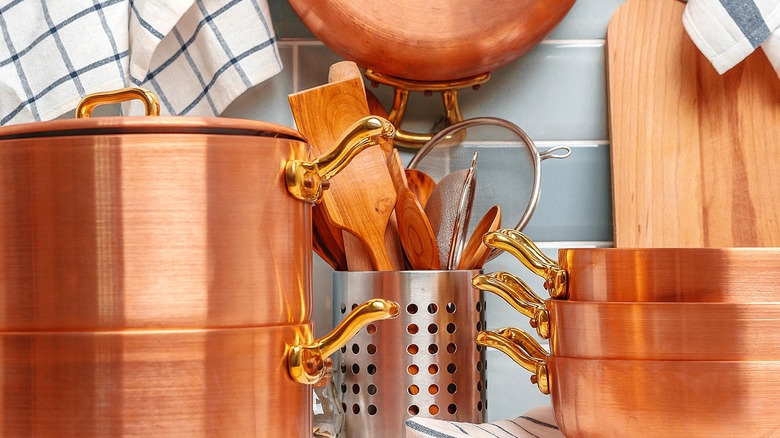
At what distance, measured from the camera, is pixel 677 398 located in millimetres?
447

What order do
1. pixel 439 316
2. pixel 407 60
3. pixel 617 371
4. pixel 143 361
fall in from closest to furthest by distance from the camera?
1. pixel 143 361
2. pixel 617 371
3. pixel 439 316
4. pixel 407 60

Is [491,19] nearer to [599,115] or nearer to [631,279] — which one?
[599,115]

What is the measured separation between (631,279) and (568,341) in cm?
6

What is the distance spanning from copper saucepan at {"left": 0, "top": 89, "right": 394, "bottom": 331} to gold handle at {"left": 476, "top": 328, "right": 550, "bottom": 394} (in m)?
0.21

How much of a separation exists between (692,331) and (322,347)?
22cm

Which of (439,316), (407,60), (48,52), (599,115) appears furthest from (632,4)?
(48,52)

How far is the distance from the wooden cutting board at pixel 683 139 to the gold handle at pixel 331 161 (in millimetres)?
411

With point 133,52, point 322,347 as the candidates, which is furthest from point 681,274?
point 133,52

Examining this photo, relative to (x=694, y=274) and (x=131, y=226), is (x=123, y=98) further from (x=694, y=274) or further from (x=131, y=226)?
(x=694, y=274)

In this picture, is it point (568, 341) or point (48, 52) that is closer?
point (568, 341)

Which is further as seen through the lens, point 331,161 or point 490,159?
point 490,159

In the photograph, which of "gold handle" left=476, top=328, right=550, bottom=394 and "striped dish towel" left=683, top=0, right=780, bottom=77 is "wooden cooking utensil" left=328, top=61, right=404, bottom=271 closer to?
"gold handle" left=476, top=328, right=550, bottom=394

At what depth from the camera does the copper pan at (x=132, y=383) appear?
36cm

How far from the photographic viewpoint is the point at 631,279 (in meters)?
0.47
